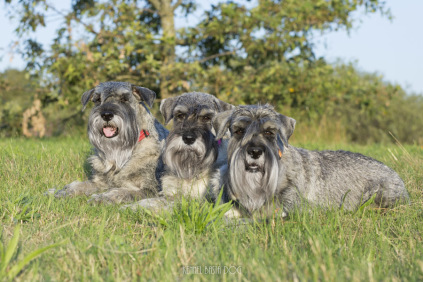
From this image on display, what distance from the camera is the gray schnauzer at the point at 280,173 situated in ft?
13.8

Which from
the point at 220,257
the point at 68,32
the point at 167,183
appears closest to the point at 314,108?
the point at 68,32

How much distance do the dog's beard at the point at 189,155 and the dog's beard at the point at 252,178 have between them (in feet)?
2.79

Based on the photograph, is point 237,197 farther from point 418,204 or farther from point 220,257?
point 418,204

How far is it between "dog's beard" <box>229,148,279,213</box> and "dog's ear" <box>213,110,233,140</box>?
1.48 ft

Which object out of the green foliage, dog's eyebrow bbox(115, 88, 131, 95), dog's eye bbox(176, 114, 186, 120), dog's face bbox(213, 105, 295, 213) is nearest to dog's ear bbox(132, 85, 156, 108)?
dog's eyebrow bbox(115, 88, 131, 95)

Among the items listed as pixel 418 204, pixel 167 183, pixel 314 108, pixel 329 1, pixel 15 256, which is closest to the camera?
pixel 15 256

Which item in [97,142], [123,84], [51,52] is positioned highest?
[51,52]

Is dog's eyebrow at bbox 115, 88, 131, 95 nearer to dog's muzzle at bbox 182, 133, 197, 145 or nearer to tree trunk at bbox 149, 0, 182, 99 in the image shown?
dog's muzzle at bbox 182, 133, 197, 145

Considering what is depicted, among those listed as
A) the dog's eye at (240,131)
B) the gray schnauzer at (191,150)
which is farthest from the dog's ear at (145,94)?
the dog's eye at (240,131)

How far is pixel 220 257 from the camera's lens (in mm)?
3176

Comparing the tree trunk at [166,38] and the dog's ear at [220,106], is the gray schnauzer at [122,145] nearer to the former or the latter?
the dog's ear at [220,106]

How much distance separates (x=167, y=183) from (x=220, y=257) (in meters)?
2.56

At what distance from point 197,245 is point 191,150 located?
1859 mm

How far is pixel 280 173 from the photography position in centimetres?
454
